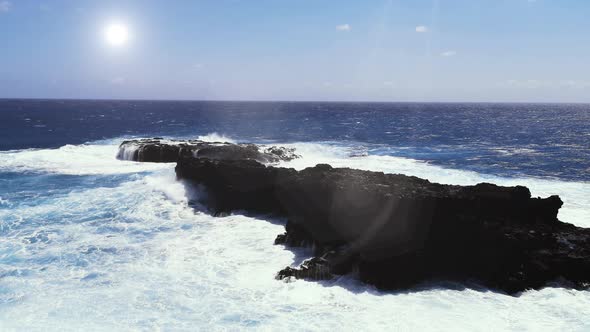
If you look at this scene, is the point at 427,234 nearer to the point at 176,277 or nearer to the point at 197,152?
the point at 176,277

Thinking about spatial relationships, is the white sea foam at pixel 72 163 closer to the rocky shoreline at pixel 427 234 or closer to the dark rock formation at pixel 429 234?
the rocky shoreline at pixel 427 234

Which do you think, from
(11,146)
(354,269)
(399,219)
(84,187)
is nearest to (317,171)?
(399,219)

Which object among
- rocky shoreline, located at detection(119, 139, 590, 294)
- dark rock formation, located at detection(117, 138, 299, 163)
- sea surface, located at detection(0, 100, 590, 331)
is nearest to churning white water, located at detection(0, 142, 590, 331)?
sea surface, located at detection(0, 100, 590, 331)

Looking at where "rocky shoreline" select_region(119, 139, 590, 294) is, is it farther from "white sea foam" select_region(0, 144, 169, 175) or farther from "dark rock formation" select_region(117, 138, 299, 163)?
"white sea foam" select_region(0, 144, 169, 175)

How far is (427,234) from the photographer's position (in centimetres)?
1745

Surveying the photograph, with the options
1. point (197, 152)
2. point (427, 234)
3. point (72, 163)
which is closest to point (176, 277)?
point (427, 234)

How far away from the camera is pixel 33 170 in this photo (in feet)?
124

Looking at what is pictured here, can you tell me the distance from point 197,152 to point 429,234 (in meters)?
26.8

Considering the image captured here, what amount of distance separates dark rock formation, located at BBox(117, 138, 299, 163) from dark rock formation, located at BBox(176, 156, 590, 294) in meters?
17.9

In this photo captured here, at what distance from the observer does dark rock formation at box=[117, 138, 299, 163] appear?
39438mm

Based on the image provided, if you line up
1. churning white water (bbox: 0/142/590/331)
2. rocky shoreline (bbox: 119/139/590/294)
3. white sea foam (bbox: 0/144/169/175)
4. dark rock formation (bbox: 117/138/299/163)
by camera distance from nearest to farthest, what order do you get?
churning white water (bbox: 0/142/590/331) → rocky shoreline (bbox: 119/139/590/294) → white sea foam (bbox: 0/144/169/175) → dark rock formation (bbox: 117/138/299/163)

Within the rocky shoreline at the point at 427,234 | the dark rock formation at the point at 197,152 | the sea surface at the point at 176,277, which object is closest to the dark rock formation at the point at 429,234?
the rocky shoreline at the point at 427,234

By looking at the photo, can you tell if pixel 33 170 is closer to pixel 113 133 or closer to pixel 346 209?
pixel 346 209

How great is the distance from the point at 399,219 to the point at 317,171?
652 cm
